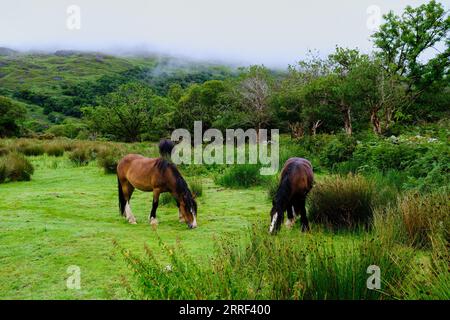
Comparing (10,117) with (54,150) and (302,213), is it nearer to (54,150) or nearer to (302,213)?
(54,150)

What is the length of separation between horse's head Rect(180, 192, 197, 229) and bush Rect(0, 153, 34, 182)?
7357 millimetres

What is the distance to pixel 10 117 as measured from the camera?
129 ft

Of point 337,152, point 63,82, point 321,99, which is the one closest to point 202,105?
point 321,99

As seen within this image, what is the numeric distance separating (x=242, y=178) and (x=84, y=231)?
5357 mm

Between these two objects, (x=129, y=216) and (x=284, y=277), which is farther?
(x=129, y=216)

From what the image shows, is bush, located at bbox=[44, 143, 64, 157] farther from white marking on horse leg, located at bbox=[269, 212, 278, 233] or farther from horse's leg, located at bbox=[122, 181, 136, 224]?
white marking on horse leg, located at bbox=[269, 212, 278, 233]

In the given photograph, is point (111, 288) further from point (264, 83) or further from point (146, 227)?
point (264, 83)

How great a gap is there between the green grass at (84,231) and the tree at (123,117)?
32.8 m

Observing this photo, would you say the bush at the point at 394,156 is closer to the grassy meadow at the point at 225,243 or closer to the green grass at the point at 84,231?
the grassy meadow at the point at 225,243

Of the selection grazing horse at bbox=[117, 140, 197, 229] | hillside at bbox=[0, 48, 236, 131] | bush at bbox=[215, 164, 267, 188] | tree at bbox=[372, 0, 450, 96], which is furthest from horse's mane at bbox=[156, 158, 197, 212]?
hillside at bbox=[0, 48, 236, 131]

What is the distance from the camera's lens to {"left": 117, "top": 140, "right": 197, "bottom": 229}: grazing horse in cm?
643

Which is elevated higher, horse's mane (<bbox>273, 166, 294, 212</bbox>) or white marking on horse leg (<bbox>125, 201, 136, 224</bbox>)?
horse's mane (<bbox>273, 166, 294, 212</bbox>)

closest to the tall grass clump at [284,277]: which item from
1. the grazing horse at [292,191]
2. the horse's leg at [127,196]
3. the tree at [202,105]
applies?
the grazing horse at [292,191]

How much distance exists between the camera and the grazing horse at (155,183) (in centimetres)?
643
